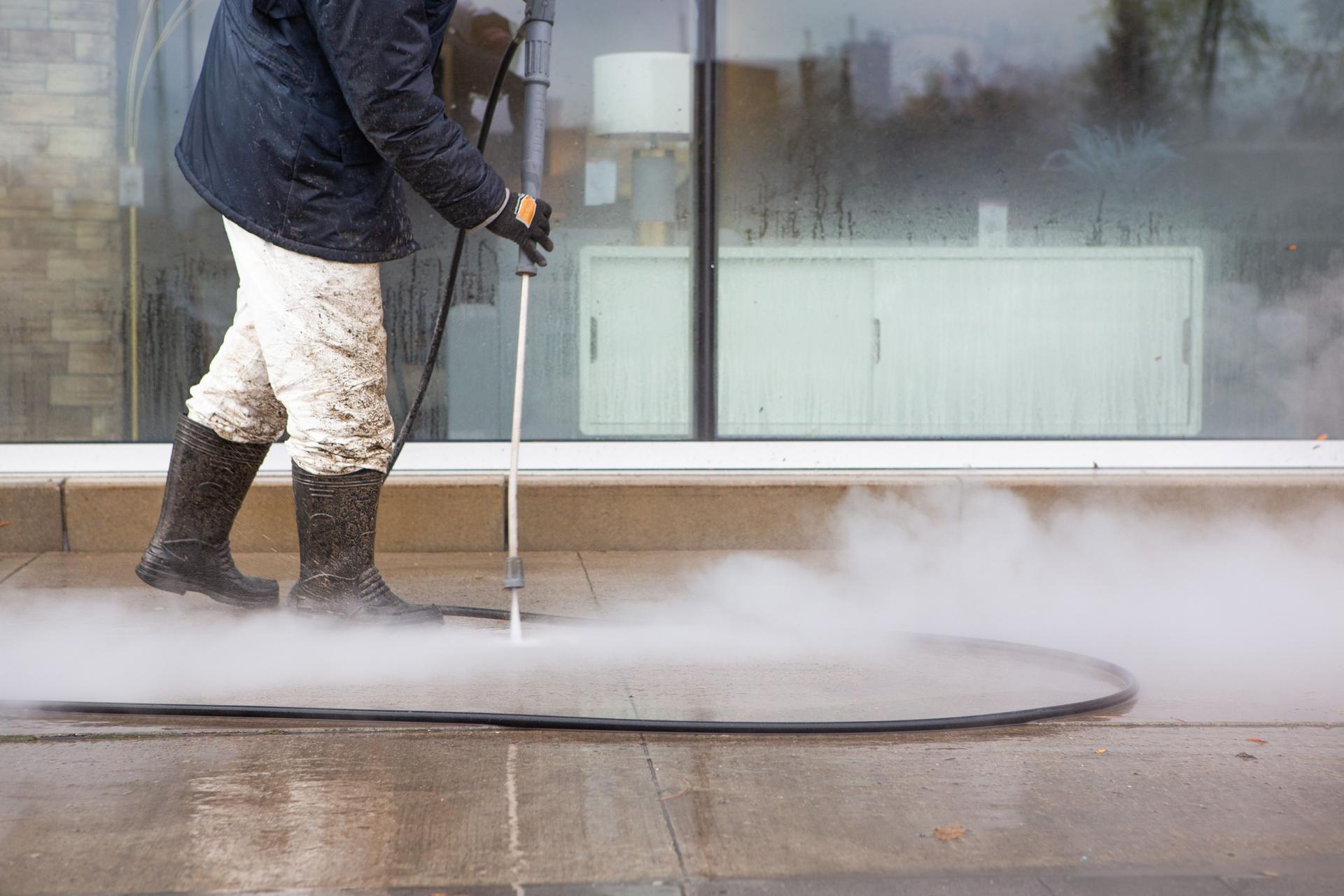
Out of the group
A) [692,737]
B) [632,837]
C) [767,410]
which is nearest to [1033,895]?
[632,837]

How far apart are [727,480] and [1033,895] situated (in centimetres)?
335

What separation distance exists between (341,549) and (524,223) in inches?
38.5

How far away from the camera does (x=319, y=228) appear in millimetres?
3494

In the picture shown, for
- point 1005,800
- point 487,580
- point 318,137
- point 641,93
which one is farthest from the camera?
point 641,93

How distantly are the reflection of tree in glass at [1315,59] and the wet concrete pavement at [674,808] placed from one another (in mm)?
3411

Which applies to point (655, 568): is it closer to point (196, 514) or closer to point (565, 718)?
point (196, 514)

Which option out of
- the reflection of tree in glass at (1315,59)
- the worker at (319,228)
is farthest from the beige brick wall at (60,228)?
the reflection of tree in glass at (1315,59)

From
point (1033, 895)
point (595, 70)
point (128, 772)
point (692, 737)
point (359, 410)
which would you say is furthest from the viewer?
point (595, 70)

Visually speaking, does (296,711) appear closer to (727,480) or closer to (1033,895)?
(1033,895)

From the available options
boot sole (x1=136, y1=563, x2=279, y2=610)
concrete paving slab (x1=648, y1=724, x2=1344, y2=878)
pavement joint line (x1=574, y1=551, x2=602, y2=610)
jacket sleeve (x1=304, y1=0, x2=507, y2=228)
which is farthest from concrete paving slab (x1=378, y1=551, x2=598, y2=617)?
concrete paving slab (x1=648, y1=724, x2=1344, y2=878)

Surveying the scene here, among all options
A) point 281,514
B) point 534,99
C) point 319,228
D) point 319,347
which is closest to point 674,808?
point 319,347

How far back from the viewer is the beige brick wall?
17.4 feet

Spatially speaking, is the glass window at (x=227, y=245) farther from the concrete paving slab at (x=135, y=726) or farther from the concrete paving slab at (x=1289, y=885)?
the concrete paving slab at (x=1289, y=885)

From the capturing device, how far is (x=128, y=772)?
2.62 meters
